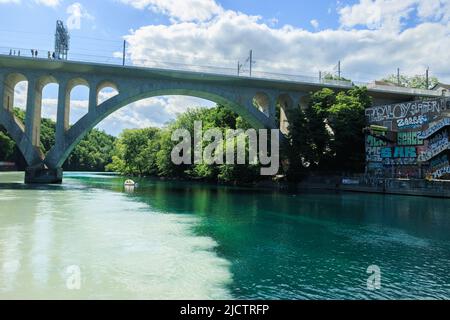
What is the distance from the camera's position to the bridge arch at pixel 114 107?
133 feet

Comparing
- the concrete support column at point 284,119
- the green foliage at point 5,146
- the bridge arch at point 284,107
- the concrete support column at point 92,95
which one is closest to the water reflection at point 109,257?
the concrete support column at point 92,95

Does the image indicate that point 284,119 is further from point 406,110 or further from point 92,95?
point 92,95

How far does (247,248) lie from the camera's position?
1274 cm

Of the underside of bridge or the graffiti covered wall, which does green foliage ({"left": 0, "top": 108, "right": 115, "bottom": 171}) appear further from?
the graffiti covered wall

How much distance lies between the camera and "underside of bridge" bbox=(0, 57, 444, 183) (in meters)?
39.0

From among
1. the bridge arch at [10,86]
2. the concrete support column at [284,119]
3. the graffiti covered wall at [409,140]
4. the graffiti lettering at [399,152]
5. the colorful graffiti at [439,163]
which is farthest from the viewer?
the concrete support column at [284,119]

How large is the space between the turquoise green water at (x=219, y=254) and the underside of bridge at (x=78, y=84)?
789 inches

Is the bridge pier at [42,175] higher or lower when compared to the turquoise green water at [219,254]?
higher

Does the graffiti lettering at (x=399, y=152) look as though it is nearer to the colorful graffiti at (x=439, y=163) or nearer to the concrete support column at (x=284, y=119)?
the colorful graffiti at (x=439, y=163)

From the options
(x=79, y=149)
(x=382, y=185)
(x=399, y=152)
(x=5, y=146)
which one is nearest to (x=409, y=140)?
(x=399, y=152)

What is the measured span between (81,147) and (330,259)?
383ft

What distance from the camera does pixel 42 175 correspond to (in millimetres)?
39969

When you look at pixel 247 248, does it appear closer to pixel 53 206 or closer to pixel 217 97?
pixel 53 206

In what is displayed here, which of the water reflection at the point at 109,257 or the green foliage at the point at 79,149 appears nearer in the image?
the water reflection at the point at 109,257
